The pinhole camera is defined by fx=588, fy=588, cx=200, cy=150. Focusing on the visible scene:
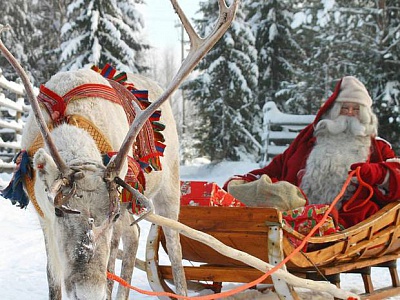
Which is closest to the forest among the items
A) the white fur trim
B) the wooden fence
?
the wooden fence

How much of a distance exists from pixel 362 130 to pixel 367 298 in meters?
1.77

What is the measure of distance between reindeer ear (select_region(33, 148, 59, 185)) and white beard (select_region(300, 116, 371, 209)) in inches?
127

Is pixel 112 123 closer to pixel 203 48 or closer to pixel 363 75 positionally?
pixel 203 48

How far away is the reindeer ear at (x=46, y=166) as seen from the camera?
2738 millimetres

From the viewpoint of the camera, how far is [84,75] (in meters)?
3.63

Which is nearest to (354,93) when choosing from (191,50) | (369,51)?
(191,50)

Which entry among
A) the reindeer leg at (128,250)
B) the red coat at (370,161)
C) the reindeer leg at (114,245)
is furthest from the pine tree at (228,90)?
the reindeer leg at (114,245)

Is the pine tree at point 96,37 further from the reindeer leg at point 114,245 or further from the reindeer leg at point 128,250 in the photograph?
the reindeer leg at point 114,245

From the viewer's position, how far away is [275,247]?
3885 mm

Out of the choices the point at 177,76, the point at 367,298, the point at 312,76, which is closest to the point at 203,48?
the point at 177,76

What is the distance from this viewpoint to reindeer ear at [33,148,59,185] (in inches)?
108

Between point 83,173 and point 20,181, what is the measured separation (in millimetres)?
658

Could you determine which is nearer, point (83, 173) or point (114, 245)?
point (83, 173)

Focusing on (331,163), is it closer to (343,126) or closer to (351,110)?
(343,126)
